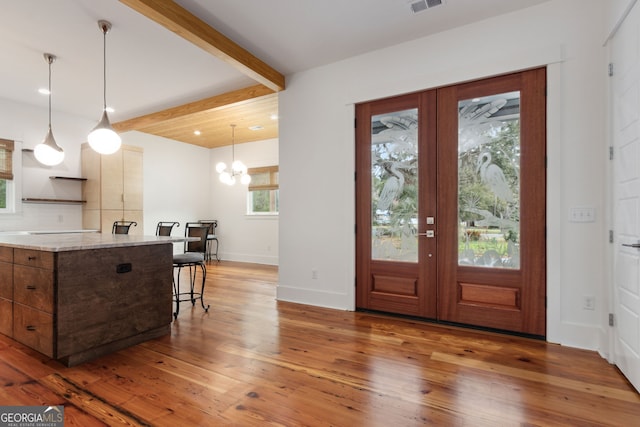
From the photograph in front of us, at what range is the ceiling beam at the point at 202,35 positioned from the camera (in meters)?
2.49

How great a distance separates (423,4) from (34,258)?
3.58 m

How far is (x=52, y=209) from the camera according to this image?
553 cm

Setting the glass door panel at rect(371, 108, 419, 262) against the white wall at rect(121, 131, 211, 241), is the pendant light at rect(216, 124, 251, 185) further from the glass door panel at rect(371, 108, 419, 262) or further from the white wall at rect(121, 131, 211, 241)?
the glass door panel at rect(371, 108, 419, 262)

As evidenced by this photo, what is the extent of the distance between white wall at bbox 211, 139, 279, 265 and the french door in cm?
395

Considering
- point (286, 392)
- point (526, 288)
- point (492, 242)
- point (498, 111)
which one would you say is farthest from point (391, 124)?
point (286, 392)

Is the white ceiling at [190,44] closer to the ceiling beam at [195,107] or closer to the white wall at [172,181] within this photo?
the ceiling beam at [195,107]

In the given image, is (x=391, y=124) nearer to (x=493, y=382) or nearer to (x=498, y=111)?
(x=498, y=111)

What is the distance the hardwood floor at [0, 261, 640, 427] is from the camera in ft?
5.48

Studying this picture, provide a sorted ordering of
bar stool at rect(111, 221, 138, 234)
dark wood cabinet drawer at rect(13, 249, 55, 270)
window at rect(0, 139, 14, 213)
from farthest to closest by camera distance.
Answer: window at rect(0, 139, 14, 213), bar stool at rect(111, 221, 138, 234), dark wood cabinet drawer at rect(13, 249, 55, 270)

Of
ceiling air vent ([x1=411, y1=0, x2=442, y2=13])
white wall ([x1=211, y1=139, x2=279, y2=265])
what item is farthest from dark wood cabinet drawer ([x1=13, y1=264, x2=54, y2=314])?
white wall ([x1=211, y1=139, x2=279, y2=265])

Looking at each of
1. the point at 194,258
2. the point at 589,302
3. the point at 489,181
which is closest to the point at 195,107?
the point at 194,258

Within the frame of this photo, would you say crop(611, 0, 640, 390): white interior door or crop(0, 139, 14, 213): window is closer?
crop(611, 0, 640, 390): white interior door

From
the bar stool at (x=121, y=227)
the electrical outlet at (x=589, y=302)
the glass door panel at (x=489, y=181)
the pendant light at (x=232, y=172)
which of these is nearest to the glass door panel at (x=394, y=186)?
the glass door panel at (x=489, y=181)

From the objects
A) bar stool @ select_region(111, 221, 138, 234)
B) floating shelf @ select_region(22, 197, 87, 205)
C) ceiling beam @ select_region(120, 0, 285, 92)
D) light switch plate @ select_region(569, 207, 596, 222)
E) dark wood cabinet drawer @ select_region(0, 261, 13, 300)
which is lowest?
dark wood cabinet drawer @ select_region(0, 261, 13, 300)
